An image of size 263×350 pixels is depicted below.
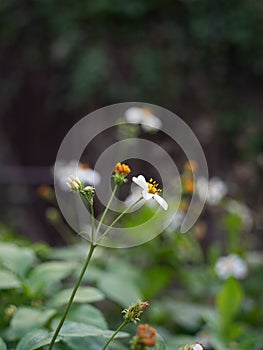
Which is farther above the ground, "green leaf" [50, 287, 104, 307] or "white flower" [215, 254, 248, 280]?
"white flower" [215, 254, 248, 280]

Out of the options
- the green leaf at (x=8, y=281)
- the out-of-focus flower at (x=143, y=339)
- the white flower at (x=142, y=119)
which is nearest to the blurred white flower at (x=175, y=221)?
the white flower at (x=142, y=119)

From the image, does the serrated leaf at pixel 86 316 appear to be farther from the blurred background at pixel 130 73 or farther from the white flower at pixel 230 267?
the blurred background at pixel 130 73

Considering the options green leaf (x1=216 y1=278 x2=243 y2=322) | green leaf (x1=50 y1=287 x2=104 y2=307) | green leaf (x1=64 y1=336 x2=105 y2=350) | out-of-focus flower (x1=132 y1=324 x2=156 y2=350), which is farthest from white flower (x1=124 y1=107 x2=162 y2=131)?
out-of-focus flower (x1=132 y1=324 x2=156 y2=350)

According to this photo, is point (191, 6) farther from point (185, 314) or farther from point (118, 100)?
point (185, 314)

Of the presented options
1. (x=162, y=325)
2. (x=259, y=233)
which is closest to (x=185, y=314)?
(x=162, y=325)

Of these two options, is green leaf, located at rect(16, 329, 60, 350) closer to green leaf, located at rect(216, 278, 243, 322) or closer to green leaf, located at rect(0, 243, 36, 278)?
green leaf, located at rect(0, 243, 36, 278)
